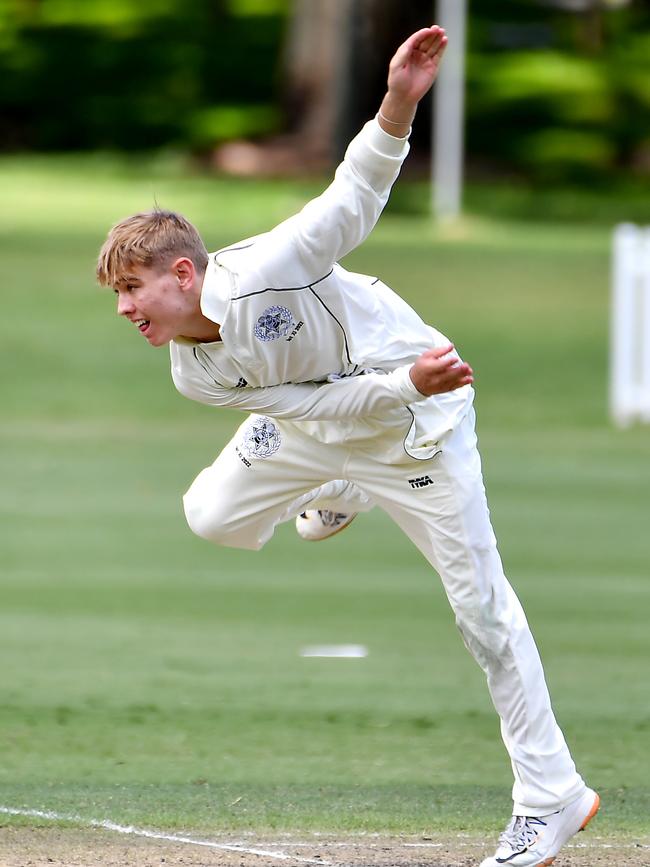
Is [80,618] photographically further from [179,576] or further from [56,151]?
[56,151]

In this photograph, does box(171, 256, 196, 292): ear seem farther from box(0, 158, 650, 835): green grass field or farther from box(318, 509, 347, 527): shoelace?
box(0, 158, 650, 835): green grass field

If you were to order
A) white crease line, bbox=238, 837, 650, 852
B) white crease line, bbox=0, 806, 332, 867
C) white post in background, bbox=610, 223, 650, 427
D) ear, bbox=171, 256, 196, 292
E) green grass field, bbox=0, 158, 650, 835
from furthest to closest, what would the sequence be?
white post in background, bbox=610, 223, 650, 427
green grass field, bbox=0, 158, 650, 835
white crease line, bbox=238, 837, 650, 852
white crease line, bbox=0, 806, 332, 867
ear, bbox=171, 256, 196, 292

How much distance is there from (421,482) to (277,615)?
3.52 meters

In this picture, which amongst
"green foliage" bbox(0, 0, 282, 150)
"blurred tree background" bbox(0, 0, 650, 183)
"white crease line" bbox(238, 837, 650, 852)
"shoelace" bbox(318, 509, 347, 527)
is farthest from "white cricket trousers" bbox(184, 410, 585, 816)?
"green foliage" bbox(0, 0, 282, 150)

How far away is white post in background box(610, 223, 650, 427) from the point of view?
49.0ft

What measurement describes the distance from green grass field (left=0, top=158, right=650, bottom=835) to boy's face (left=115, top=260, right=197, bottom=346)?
1572mm

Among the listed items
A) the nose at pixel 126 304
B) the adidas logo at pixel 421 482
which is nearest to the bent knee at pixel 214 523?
the adidas logo at pixel 421 482

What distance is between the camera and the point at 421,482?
15.8 ft

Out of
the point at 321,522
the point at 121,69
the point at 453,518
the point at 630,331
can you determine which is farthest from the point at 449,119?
the point at 453,518

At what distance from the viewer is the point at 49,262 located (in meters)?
20.4

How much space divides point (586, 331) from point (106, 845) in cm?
1383

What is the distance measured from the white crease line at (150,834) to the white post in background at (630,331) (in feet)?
34.0

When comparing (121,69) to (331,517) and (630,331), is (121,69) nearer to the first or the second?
(630,331)

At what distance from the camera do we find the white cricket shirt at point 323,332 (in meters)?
4.55
